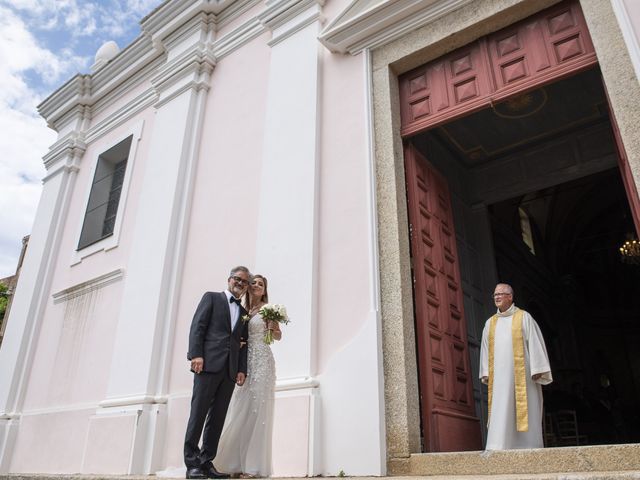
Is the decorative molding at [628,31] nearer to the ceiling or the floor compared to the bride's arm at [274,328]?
nearer to the ceiling

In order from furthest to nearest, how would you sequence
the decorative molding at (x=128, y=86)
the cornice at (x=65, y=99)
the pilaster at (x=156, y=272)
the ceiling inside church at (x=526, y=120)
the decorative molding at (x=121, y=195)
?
the cornice at (x=65, y=99) < the decorative molding at (x=128, y=86) < the decorative molding at (x=121, y=195) < the ceiling inside church at (x=526, y=120) < the pilaster at (x=156, y=272)

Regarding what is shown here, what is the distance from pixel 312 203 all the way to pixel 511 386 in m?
2.51

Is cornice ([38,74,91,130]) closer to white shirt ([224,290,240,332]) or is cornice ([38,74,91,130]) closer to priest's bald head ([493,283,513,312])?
white shirt ([224,290,240,332])

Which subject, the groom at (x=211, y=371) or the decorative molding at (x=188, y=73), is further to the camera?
the decorative molding at (x=188, y=73)

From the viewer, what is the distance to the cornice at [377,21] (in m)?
5.52

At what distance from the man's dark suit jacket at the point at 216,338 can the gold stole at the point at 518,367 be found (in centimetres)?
225

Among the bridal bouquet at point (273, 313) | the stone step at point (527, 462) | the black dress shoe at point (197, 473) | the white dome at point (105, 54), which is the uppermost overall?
the white dome at point (105, 54)

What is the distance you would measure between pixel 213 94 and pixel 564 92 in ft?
15.4

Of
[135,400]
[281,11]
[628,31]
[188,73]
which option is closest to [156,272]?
[135,400]

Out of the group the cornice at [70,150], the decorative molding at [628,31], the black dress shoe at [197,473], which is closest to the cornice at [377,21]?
the decorative molding at [628,31]

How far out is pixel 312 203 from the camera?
5.51 metres

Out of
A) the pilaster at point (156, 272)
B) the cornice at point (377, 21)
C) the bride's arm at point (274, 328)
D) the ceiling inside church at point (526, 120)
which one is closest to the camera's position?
the bride's arm at point (274, 328)

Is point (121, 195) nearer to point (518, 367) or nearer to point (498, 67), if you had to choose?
point (498, 67)

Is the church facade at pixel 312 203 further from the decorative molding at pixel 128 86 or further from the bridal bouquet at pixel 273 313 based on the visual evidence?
the bridal bouquet at pixel 273 313
